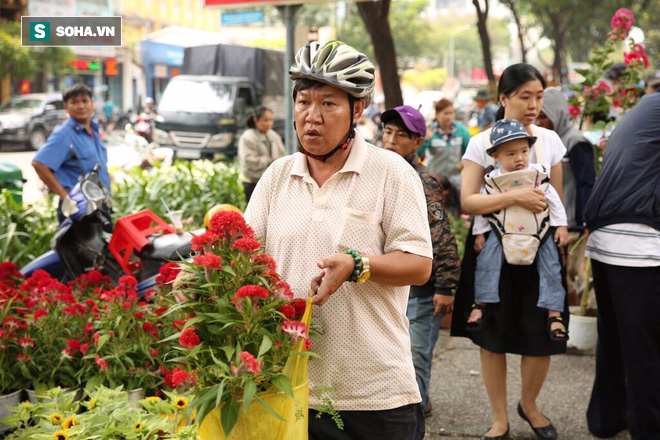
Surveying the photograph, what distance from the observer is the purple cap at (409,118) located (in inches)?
172

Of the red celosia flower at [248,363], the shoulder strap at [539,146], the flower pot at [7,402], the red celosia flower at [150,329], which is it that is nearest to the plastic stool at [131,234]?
the red celosia flower at [150,329]

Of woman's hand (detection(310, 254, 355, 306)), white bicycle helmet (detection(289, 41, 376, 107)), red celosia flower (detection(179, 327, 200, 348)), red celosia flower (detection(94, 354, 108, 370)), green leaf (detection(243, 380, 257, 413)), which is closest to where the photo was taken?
green leaf (detection(243, 380, 257, 413))

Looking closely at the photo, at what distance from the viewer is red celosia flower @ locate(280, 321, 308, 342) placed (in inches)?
86.5

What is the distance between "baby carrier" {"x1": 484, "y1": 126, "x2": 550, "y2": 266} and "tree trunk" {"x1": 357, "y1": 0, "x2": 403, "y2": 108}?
5.10 meters

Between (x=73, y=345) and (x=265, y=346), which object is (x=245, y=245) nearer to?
(x=265, y=346)

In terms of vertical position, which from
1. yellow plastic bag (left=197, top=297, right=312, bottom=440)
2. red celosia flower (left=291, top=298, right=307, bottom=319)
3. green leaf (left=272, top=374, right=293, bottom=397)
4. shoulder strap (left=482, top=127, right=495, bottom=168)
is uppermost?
shoulder strap (left=482, top=127, right=495, bottom=168)

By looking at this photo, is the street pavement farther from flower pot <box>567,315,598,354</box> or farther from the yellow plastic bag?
the yellow plastic bag

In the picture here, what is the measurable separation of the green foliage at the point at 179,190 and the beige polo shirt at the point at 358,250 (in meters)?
5.68

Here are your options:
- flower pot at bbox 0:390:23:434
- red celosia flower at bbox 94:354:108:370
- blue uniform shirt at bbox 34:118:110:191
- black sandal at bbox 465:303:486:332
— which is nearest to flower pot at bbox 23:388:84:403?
flower pot at bbox 0:390:23:434

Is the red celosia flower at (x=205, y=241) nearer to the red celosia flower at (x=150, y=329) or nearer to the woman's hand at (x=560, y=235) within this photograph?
the red celosia flower at (x=150, y=329)

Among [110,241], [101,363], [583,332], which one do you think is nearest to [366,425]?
[101,363]

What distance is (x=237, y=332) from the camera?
2.26m

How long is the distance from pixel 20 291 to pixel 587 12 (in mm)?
33165

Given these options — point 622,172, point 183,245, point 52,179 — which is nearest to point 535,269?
point 622,172
